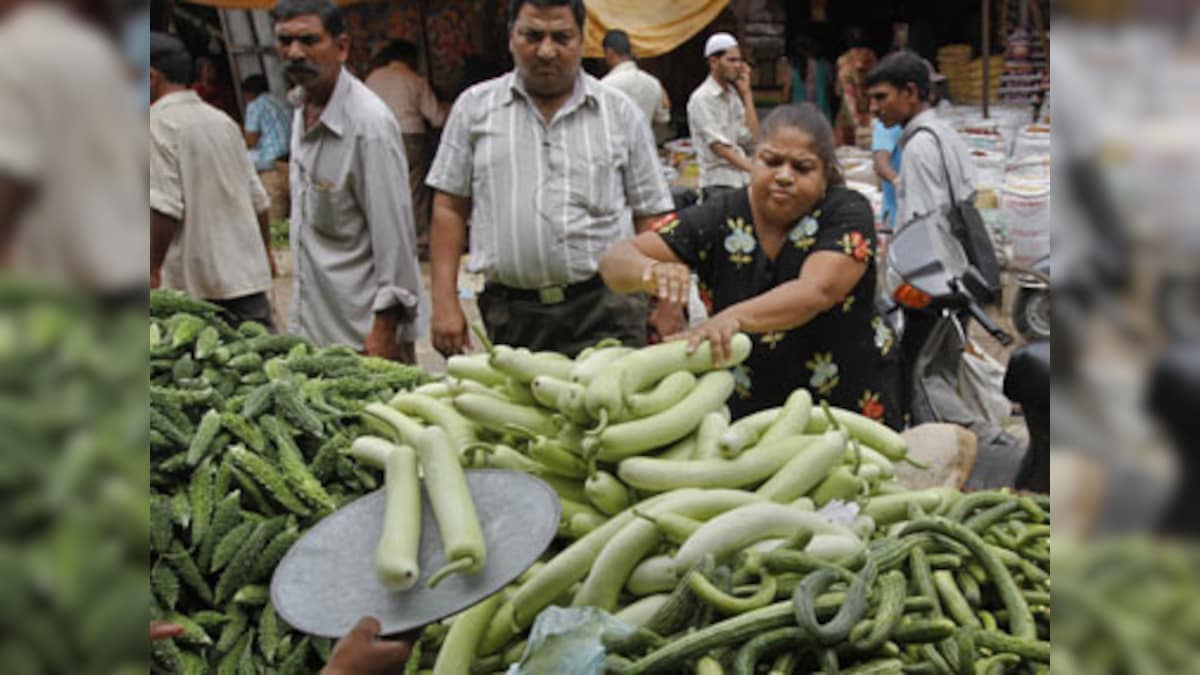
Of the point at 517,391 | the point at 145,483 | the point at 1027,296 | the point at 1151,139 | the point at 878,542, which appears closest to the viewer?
the point at 1151,139

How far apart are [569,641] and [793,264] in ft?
5.73

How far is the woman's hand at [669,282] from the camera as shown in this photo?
121 inches

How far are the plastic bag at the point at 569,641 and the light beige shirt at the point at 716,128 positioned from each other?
6036 millimetres

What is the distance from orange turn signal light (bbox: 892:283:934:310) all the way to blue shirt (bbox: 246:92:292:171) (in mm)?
6518

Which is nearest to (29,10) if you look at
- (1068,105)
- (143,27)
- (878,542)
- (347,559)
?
(143,27)

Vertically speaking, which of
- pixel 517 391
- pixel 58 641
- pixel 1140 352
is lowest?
pixel 517 391

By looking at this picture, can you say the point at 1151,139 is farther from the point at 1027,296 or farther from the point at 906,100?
the point at 906,100

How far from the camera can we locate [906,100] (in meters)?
5.41

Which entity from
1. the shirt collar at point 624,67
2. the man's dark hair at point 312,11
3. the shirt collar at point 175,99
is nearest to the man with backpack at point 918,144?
the man's dark hair at point 312,11

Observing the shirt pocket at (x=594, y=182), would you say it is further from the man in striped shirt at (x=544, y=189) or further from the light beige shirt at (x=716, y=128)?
the light beige shirt at (x=716, y=128)

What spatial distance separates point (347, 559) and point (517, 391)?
696 mm

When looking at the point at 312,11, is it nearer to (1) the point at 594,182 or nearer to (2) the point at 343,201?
(2) the point at 343,201

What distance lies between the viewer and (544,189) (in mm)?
4062

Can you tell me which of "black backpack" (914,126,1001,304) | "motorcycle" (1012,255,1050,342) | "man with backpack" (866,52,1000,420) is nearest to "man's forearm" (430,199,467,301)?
"man with backpack" (866,52,1000,420)
